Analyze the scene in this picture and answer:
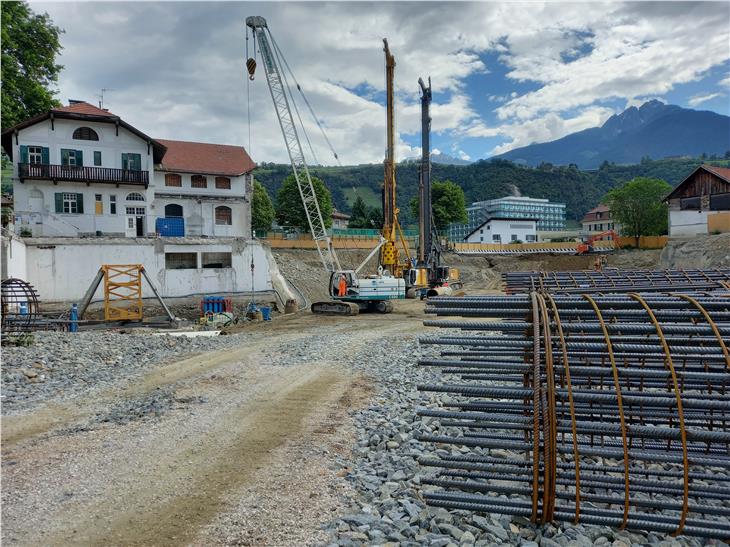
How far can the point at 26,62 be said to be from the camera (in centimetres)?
3238

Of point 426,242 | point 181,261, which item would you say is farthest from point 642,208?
point 181,261

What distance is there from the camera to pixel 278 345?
1756cm

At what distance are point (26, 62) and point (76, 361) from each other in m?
27.7

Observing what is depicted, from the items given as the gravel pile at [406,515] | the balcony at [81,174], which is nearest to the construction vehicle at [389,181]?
the balcony at [81,174]

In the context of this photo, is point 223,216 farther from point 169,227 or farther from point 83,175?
point 83,175

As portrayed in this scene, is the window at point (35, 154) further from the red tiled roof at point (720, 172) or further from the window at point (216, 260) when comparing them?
the red tiled roof at point (720, 172)

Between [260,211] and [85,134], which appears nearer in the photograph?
[85,134]

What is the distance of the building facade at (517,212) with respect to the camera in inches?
4853

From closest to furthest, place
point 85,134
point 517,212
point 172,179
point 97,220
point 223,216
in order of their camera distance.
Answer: point 97,220
point 85,134
point 172,179
point 223,216
point 517,212

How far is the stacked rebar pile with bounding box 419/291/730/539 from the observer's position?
463 centimetres

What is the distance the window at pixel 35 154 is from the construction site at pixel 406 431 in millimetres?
21544

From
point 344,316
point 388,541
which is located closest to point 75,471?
point 388,541

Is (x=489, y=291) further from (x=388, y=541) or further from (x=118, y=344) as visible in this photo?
(x=388, y=541)

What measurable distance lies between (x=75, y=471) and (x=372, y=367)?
8.03 metres
